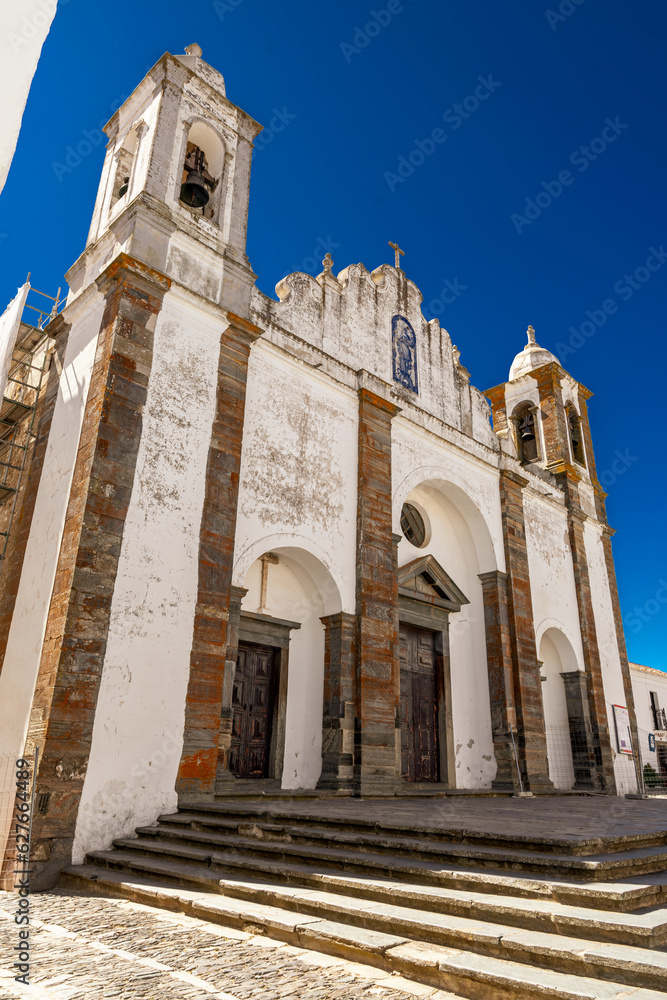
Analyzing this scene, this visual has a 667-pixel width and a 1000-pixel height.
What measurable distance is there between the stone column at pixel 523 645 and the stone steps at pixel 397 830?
6419mm

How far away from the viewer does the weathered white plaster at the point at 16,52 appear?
2.34m

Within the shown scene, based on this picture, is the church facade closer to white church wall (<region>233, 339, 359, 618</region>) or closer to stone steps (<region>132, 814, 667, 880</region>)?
white church wall (<region>233, 339, 359, 618</region>)

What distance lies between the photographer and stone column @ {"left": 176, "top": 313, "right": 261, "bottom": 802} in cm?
725

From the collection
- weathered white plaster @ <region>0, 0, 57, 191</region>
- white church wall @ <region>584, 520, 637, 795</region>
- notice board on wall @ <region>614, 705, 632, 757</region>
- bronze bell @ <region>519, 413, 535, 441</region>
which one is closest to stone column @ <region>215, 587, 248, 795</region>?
weathered white plaster @ <region>0, 0, 57, 191</region>

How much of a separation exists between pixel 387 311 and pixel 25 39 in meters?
10.8

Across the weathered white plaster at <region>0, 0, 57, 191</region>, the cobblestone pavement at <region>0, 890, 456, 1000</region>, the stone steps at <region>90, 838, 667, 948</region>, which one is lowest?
the cobblestone pavement at <region>0, 890, 456, 1000</region>

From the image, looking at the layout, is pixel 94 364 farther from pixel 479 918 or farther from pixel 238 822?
pixel 479 918

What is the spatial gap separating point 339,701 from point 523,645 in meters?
5.03

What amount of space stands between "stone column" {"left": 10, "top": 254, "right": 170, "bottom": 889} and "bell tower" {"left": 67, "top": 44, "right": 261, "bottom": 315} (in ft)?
2.64

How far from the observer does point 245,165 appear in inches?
418

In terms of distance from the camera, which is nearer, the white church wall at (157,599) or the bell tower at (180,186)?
the white church wall at (157,599)

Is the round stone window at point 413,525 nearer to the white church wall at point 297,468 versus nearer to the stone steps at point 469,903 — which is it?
the white church wall at point 297,468

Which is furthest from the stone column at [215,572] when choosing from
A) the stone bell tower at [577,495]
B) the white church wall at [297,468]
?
the stone bell tower at [577,495]

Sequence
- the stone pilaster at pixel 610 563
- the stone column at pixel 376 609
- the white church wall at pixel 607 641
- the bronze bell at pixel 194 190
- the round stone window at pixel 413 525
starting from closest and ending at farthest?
the stone column at pixel 376 609, the bronze bell at pixel 194 190, the round stone window at pixel 413 525, the white church wall at pixel 607 641, the stone pilaster at pixel 610 563
